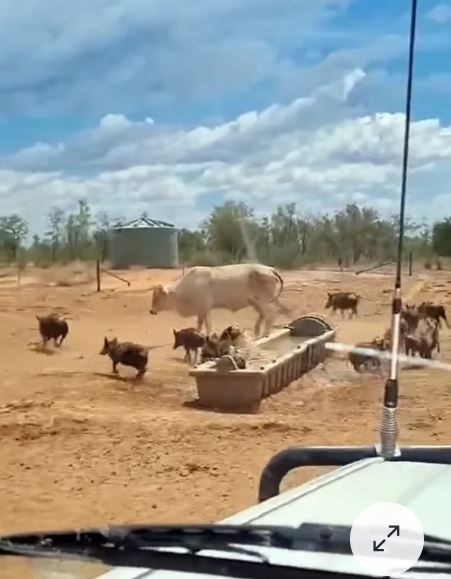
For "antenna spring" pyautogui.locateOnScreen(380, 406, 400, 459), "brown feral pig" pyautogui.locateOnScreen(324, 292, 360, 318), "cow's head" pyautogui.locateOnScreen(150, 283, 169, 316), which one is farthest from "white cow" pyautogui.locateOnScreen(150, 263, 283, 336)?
"antenna spring" pyautogui.locateOnScreen(380, 406, 400, 459)

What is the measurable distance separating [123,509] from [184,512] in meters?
0.44

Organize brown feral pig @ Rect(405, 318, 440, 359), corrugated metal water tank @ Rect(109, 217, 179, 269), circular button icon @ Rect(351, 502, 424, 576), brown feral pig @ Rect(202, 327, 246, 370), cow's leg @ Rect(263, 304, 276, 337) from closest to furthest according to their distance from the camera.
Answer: circular button icon @ Rect(351, 502, 424, 576) → brown feral pig @ Rect(202, 327, 246, 370) → brown feral pig @ Rect(405, 318, 440, 359) → cow's leg @ Rect(263, 304, 276, 337) → corrugated metal water tank @ Rect(109, 217, 179, 269)

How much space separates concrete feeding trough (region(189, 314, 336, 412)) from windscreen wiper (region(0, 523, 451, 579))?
10.0 metres

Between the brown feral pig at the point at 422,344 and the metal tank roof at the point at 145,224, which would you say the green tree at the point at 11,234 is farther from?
the brown feral pig at the point at 422,344

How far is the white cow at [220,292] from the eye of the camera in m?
22.3

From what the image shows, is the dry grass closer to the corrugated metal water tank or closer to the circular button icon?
the corrugated metal water tank

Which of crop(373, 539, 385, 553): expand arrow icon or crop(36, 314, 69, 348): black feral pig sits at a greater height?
crop(373, 539, 385, 553): expand arrow icon

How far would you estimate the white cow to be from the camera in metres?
22.3

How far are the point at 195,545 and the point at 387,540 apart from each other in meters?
0.38

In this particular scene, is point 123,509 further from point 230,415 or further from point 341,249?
point 341,249

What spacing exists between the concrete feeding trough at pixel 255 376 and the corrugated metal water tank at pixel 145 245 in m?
27.9

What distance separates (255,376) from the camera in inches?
495

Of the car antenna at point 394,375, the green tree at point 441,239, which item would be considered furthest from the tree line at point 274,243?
the car antenna at point 394,375

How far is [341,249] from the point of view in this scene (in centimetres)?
4059
